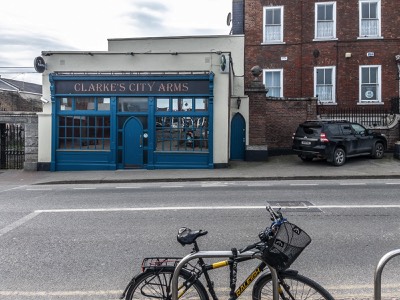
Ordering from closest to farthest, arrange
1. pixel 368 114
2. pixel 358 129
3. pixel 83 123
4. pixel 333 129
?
pixel 333 129, pixel 83 123, pixel 358 129, pixel 368 114

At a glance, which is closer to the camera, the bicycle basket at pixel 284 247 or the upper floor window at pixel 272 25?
the bicycle basket at pixel 284 247

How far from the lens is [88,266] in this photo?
5.34m

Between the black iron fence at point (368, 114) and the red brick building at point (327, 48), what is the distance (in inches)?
31.3

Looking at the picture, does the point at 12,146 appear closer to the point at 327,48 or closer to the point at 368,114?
the point at 327,48

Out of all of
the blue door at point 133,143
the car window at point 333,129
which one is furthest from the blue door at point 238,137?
the blue door at point 133,143

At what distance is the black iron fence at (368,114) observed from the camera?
2154cm

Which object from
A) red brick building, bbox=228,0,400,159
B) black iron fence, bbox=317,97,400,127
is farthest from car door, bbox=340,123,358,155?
red brick building, bbox=228,0,400,159

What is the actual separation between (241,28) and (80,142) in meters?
13.5

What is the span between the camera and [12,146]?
18.7 meters

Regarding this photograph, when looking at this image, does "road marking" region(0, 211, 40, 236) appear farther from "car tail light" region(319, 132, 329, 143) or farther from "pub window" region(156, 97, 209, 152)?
"car tail light" region(319, 132, 329, 143)

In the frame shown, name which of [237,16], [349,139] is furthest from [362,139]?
[237,16]

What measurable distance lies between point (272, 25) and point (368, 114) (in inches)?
308

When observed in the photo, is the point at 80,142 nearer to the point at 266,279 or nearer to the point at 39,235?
the point at 39,235

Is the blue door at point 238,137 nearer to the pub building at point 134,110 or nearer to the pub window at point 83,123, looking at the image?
the pub building at point 134,110
